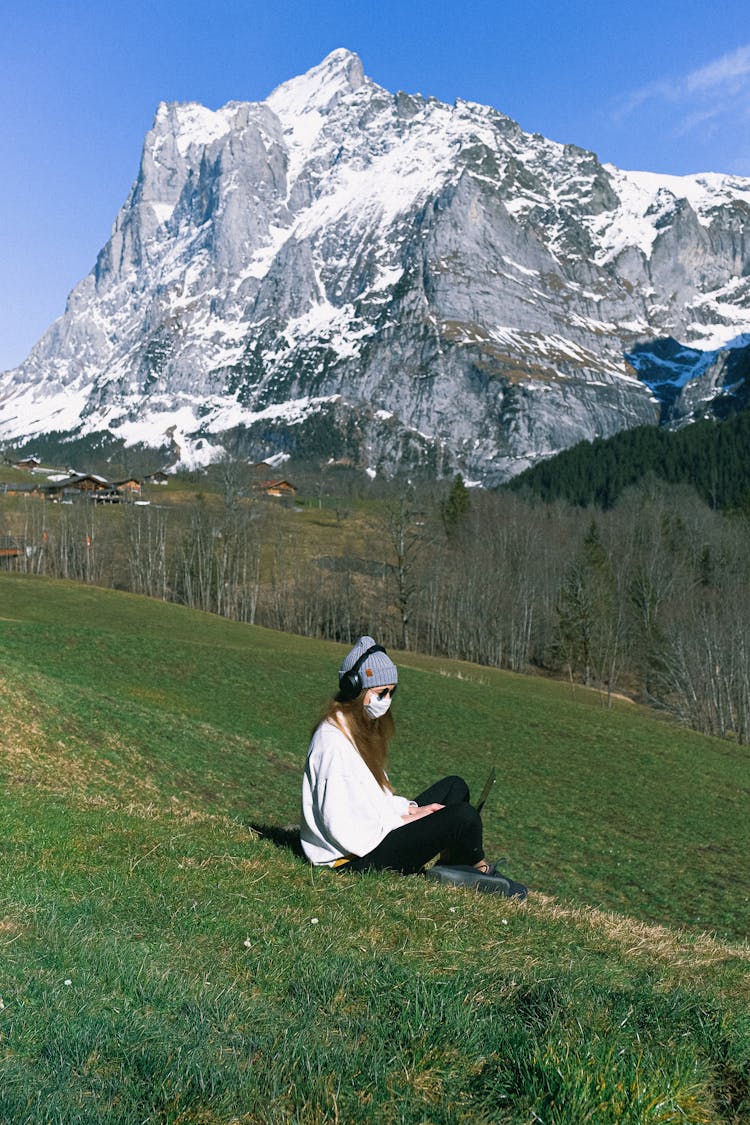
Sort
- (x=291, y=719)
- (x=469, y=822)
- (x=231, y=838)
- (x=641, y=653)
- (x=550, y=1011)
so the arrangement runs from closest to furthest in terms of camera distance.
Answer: (x=550, y=1011) → (x=469, y=822) → (x=231, y=838) → (x=291, y=719) → (x=641, y=653)

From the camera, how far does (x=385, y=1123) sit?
4344 mm

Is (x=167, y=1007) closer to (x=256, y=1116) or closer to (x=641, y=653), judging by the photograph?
(x=256, y=1116)

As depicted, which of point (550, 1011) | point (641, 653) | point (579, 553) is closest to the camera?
point (550, 1011)

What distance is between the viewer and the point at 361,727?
952cm

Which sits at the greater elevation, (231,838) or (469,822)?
(469,822)

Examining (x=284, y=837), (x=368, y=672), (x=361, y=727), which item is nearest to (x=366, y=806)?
(x=361, y=727)

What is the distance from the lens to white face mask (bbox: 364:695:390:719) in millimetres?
9547

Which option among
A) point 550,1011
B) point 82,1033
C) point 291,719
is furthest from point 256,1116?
point 291,719

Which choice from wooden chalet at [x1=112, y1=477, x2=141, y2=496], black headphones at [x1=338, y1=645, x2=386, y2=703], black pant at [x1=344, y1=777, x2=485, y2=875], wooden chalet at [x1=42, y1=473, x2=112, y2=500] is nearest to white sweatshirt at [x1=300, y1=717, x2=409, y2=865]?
black pant at [x1=344, y1=777, x2=485, y2=875]

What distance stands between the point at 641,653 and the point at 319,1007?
9252 centimetres

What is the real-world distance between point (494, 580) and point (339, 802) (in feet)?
315

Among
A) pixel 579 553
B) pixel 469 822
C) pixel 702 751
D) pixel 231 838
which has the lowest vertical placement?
pixel 702 751

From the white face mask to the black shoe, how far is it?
1969 mm

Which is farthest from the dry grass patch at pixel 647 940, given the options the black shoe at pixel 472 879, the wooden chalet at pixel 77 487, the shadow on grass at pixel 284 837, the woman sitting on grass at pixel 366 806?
the wooden chalet at pixel 77 487
